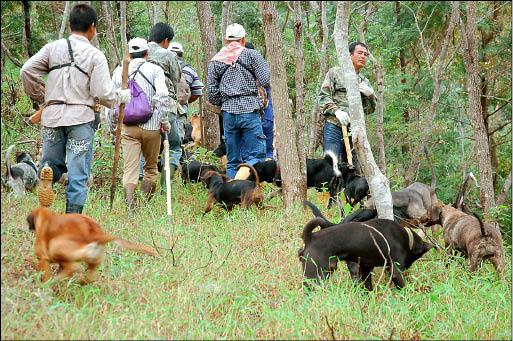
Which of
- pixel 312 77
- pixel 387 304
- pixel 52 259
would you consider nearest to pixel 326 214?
pixel 387 304

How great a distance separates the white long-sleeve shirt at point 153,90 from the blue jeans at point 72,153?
1.55m

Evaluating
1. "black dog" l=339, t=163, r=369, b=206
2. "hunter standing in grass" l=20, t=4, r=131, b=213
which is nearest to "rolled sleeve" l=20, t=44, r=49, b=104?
"hunter standing in grass" l=20, t=4, r=131, b=213

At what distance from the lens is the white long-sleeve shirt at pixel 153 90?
342 inches

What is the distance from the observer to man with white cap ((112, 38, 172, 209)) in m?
8.73

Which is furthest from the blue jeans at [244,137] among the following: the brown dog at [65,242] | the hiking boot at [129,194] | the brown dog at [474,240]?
the brown dog at [65,242]

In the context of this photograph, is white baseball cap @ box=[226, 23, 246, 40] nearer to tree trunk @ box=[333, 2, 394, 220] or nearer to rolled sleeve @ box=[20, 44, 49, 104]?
tree trunk @ box=[333, 2, 394, 220]

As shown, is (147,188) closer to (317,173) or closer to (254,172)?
(254,172)

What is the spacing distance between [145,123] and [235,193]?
5.65 ft

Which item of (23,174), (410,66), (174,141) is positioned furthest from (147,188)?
(410,66)

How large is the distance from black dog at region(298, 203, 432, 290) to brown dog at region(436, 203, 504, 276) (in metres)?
1.32

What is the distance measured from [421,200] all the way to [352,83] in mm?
2771

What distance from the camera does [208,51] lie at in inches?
533

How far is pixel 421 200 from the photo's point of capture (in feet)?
31.6

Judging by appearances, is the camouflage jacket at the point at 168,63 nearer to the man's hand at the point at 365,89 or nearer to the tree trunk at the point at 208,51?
the man's hand at the point at 365,89
